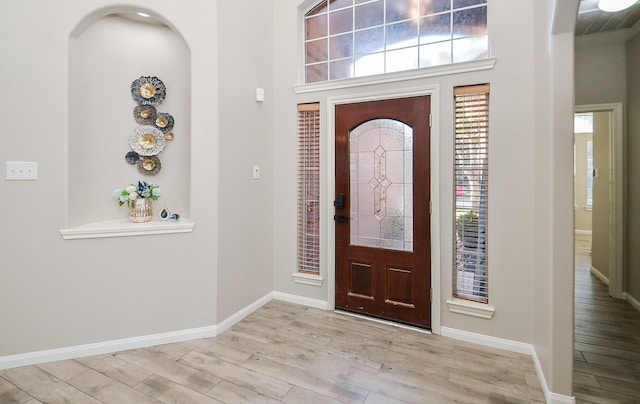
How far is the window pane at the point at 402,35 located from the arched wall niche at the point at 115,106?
1.78 m

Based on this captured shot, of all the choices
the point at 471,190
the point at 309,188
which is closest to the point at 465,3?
the point at 471,190

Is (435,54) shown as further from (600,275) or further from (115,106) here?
(600,275)

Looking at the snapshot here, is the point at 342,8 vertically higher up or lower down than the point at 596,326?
higher up

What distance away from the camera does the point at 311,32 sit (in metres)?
3.20

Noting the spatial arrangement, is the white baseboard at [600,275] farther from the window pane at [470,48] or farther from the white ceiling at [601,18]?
the window pane at [470,48]

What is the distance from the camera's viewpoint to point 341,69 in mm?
3023

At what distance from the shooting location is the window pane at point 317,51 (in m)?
3.12

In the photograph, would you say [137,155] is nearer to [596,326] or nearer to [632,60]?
[596,326]

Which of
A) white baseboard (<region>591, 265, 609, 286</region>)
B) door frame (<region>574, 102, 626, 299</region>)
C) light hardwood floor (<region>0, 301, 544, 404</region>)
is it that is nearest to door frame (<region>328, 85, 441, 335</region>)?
light hardwood floor (<region>0, 301, 544, 404</region>)

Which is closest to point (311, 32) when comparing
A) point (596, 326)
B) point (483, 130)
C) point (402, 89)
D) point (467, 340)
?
point (402, 89)

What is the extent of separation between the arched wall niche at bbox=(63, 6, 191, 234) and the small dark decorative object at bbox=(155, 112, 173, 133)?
54 millimetres

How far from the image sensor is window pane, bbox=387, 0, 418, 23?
2699 mm

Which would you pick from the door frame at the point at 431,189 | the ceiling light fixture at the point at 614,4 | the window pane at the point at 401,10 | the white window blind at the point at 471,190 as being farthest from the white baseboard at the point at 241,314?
the ceiling light fixture at the point at 614,4

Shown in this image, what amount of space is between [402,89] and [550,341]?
2083 mm
